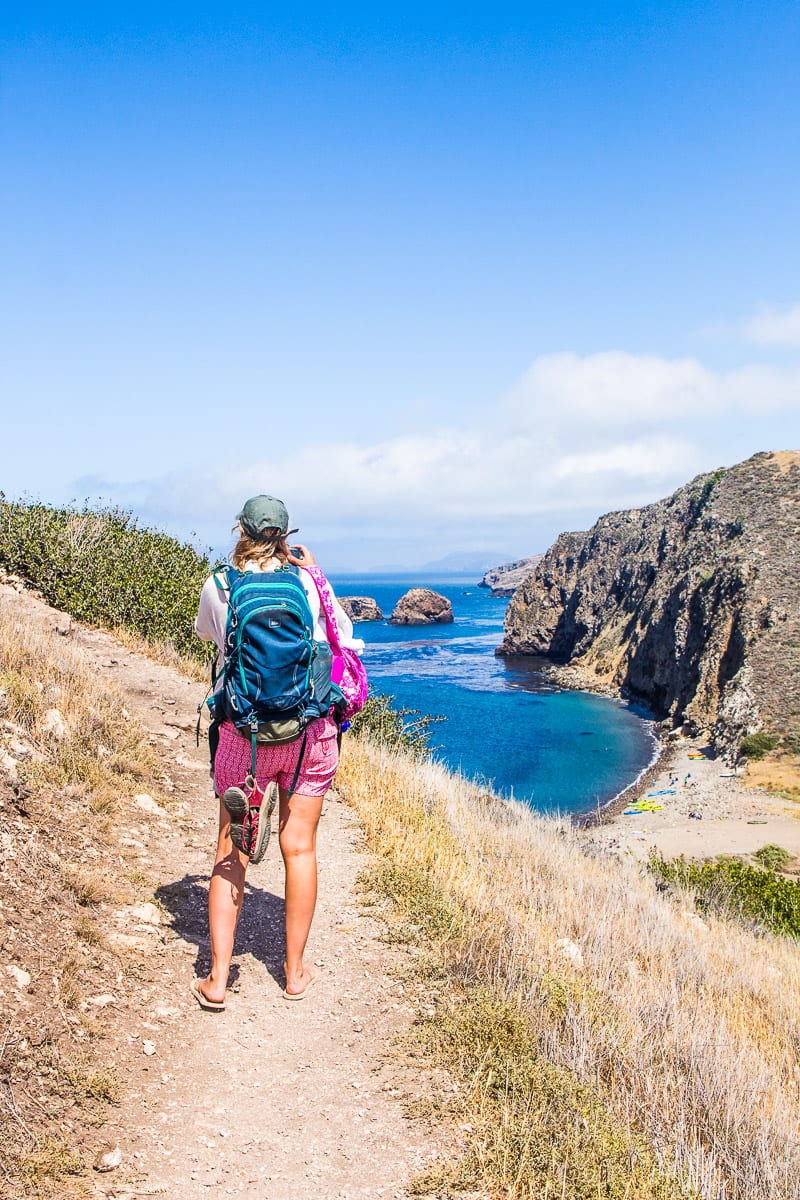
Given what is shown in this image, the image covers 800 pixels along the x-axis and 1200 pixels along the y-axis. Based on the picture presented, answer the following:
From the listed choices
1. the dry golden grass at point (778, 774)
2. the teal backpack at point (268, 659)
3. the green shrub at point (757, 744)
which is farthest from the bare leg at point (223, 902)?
the green shrub at point (757, 744)

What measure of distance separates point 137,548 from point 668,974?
38.5 feet

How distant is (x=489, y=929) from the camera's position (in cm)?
489

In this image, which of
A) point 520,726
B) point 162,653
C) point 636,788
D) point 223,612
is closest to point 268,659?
point 223,612

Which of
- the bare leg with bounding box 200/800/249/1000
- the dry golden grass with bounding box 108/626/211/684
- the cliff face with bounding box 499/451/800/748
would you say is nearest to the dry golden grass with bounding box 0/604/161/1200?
the bare leg with bounding box 200/800/249/1000

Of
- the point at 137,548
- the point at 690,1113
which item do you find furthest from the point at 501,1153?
the point at 137,548

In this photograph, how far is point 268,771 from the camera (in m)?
3.61

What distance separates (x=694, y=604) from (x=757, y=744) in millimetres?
19665

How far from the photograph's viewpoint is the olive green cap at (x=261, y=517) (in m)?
3.53

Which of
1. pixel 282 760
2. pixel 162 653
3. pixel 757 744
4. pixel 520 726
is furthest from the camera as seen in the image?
pixel 520 726

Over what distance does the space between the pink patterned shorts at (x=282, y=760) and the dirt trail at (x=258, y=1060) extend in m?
1.15

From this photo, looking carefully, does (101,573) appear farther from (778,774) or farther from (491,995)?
(778,774)

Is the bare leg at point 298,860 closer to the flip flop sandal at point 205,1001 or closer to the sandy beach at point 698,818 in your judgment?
the flip flop sandal at point 205,1001

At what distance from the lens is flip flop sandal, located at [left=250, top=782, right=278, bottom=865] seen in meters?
3.58

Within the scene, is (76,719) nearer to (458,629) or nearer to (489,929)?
(489,929)
